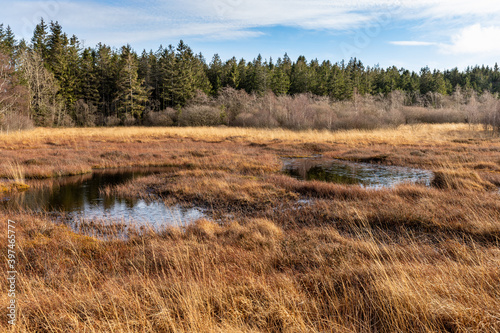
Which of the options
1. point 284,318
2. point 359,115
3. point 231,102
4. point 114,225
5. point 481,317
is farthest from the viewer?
point 231,102

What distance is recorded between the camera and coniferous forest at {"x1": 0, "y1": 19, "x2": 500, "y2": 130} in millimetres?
43412

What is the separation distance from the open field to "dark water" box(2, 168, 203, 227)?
90 cm

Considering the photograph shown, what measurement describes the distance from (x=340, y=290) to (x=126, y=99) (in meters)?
58.4

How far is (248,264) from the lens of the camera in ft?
17.9

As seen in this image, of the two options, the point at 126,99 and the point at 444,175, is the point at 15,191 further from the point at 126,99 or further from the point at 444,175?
the point at 126,99

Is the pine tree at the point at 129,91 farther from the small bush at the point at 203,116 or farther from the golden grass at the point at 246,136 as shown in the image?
the golden grass at the point at 246,136

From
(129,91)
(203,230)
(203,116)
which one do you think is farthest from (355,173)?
(129,91)

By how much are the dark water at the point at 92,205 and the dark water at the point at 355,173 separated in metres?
8.02

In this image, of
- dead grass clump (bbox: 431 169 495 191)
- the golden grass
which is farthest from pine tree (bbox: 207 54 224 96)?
dead grass clump (bbox: 431 169 495 191)

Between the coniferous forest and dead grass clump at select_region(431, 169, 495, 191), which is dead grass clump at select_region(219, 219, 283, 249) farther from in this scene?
the coniferous forest

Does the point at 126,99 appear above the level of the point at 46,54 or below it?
below

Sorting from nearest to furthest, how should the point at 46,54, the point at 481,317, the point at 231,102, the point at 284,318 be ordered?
1. the point at 481,317
2. the point at 284,318
3. the point at 231,102
4. the point at 46,54

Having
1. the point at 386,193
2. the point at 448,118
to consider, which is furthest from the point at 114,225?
the point at 448,118

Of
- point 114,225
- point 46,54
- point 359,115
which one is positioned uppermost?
point 46,54
